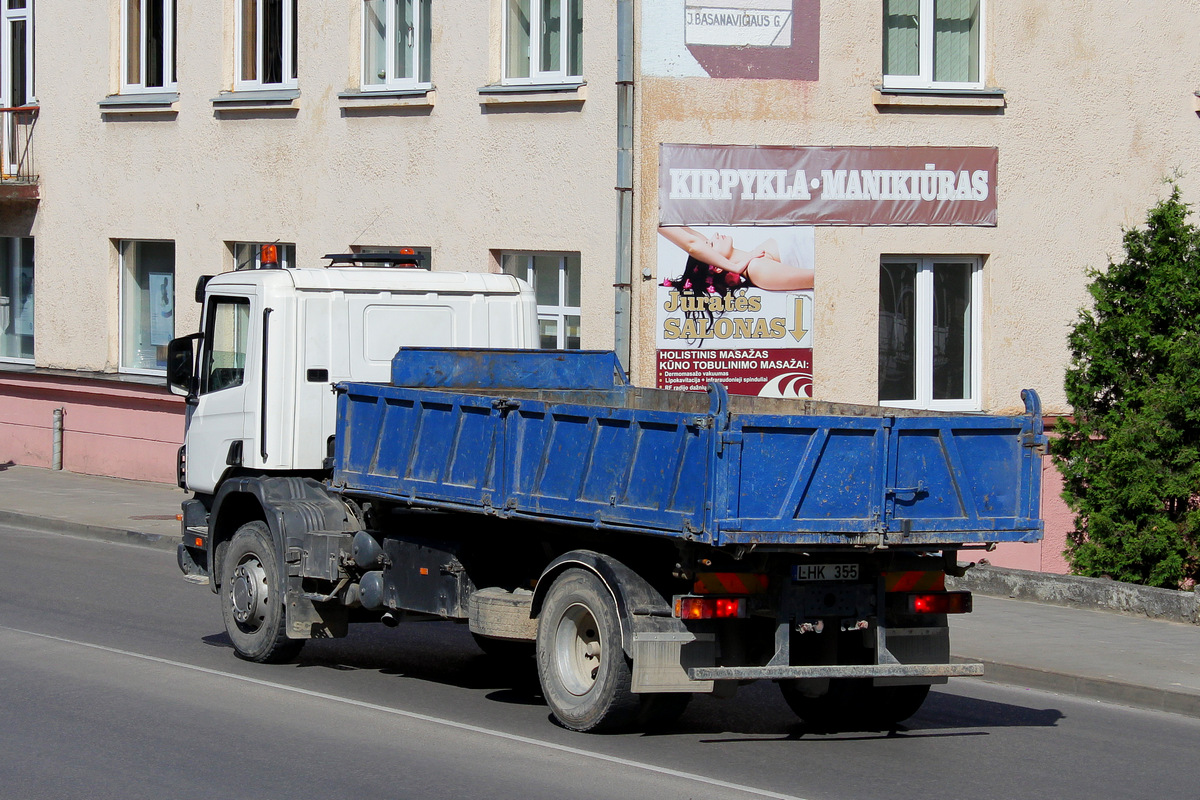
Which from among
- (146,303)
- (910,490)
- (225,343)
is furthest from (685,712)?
(146,303)

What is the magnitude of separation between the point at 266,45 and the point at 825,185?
7.87m

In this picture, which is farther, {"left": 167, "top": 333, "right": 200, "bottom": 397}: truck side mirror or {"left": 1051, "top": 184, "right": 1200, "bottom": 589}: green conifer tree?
{"left": 1051, "top": 184, "right": 1200, "bottom": 589}: green conifer tree

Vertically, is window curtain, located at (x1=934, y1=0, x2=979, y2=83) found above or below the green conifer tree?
above

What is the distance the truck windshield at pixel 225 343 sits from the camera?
426 inches

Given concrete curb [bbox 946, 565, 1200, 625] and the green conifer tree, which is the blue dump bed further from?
the green conifer tree

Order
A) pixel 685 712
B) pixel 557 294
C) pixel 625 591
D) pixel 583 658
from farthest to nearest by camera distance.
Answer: pixel 557 294
pixel 685 712
pixel 583 658
pixel 625 591

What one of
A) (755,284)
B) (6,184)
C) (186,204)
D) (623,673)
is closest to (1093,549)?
(755,284)

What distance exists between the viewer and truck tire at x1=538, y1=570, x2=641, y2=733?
819 centimetres

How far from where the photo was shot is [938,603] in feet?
27.7

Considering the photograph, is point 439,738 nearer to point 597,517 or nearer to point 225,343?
point 597,517

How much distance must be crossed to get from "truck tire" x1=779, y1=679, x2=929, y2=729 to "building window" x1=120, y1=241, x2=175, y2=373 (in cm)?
1461

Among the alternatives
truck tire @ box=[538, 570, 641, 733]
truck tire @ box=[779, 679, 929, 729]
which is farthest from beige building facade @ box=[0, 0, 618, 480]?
truck tire @ box=[538, 570, 641, 733]

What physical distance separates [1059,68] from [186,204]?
433 inches

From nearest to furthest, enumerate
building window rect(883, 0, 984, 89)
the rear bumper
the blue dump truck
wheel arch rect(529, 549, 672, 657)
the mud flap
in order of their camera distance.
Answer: the blue dump truck
the rear bumper
wheel arch rect(529, 549, 672, 657)
the mud flap
building window rect(883, 0, 984, 89)
